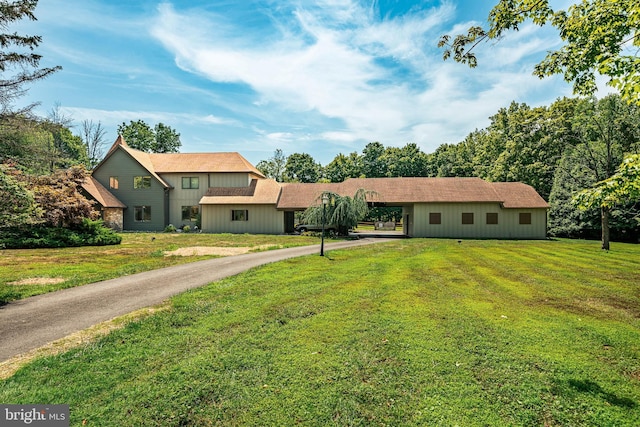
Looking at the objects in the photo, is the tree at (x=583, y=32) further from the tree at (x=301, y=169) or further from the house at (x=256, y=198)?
the tree at (x=301, y=169)

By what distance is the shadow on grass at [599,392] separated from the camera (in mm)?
3967

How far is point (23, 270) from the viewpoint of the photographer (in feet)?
38.9

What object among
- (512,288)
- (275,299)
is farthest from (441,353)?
(512,288)

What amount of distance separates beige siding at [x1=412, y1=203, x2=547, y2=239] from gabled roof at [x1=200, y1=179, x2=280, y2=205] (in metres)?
14.4

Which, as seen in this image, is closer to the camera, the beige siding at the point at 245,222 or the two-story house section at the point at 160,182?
the beige siding at the point at 245,222

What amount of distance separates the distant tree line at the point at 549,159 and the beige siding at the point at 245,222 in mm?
23716

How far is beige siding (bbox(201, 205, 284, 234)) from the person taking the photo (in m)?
31.1

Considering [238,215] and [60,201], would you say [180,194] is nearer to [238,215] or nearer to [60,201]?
[238,215]

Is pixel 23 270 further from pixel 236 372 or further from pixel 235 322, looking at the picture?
pixel 236 372

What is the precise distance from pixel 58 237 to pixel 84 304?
1599 cm

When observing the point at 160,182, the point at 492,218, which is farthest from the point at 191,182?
the point at 492,218

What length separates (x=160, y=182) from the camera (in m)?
33.3

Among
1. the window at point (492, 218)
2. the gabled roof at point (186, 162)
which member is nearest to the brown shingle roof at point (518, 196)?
the window at point (492, 218)

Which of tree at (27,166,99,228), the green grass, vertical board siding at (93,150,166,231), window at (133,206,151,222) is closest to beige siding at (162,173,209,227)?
vertical board siding at (93,150,166,231)
